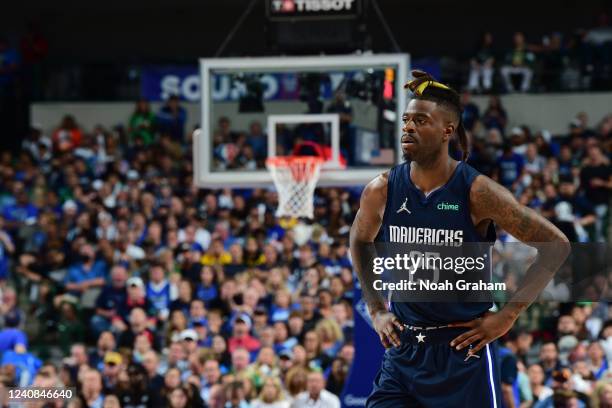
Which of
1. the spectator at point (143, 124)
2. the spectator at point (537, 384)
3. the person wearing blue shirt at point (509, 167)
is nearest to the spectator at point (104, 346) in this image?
the spectator at point (537, 384)

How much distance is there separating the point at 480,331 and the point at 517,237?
474mm

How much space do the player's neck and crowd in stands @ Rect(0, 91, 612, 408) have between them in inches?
195

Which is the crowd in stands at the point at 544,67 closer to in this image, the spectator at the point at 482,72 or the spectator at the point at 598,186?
the spectator at the point at 482,72

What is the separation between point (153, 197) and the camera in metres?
17.4

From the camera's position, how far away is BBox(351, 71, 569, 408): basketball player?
5566 millimetres

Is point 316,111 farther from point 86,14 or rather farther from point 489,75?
point 86,14

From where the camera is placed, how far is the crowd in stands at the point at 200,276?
39.3 ft

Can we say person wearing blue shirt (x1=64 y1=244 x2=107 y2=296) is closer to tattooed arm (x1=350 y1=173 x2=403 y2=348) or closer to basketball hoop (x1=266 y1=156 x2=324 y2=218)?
basketball hoop (x1=266 y1=156 x2=324 y2=218)

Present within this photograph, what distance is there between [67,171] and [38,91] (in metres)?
3.65

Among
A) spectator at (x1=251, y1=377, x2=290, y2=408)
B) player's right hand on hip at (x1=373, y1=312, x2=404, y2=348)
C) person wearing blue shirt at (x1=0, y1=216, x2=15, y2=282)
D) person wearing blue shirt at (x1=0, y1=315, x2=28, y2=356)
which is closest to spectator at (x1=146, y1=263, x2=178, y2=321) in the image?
person wearing blue shirt at (x1=0, y1=315, x2=28, y2=356)

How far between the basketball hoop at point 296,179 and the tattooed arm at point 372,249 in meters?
5.09

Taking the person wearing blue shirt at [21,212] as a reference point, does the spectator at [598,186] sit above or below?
above

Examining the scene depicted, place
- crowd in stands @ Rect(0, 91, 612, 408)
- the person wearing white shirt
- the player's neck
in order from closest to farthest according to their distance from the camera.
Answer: the player's neck, the person wearing white shirt, crowd in stands @ Rect(0, 91, 612, 408)

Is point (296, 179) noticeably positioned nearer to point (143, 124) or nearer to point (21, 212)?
point (21, 212)
